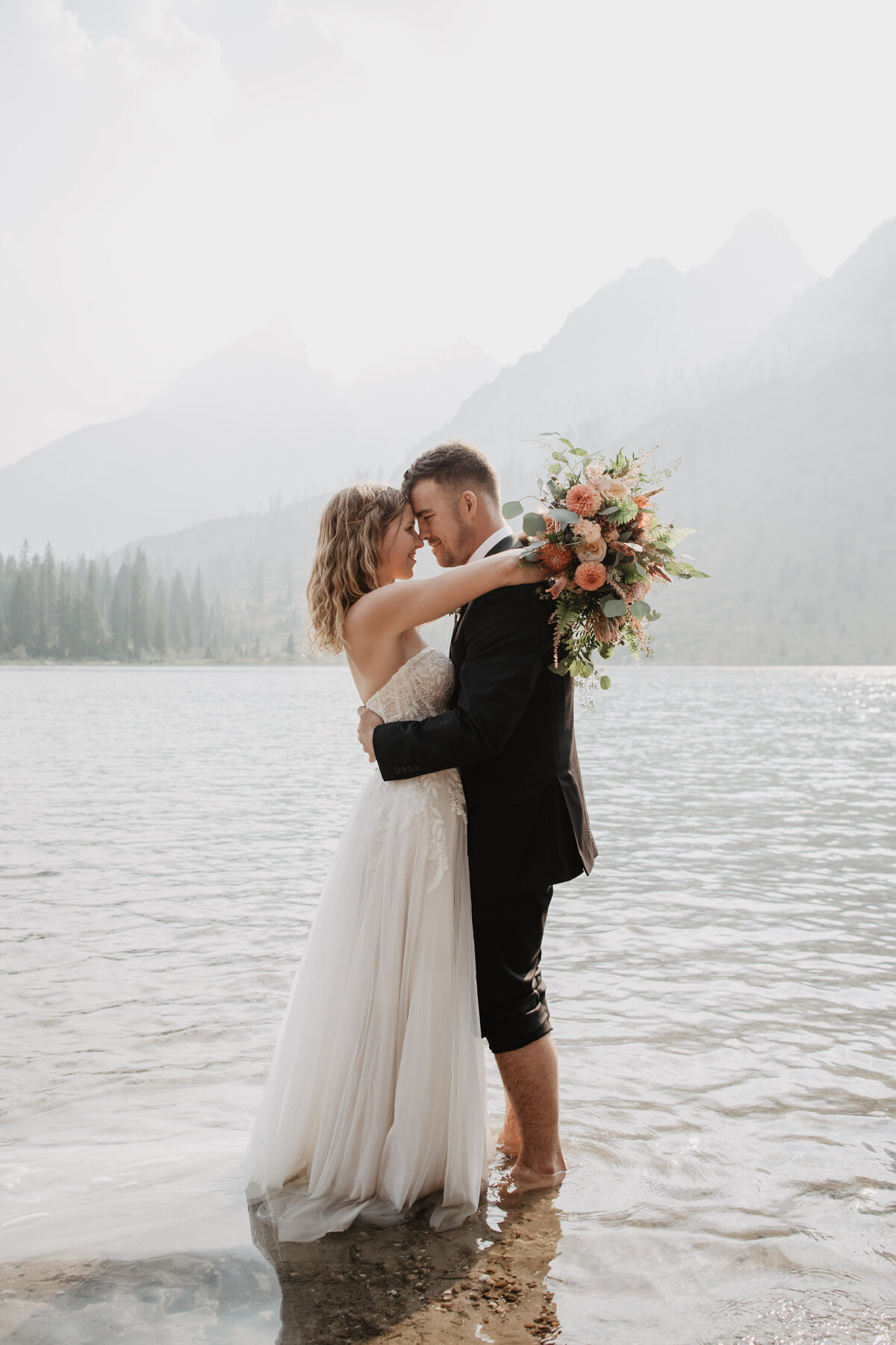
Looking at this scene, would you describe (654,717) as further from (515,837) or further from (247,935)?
(515,837)

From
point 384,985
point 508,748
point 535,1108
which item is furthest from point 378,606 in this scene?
point 535,1108

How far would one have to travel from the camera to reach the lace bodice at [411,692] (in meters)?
4.70

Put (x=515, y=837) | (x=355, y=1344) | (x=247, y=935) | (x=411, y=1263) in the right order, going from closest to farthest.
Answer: (x=355, y=1344), (x=411, y=1263), (x=515, y=837), (x=247, y=935)

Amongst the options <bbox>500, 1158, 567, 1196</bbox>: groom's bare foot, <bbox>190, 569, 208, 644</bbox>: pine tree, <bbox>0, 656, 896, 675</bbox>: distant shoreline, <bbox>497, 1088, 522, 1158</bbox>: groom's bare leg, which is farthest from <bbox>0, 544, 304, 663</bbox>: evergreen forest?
<bbox>500, 1158, 567, 1196</bbox>: groom's bare foot

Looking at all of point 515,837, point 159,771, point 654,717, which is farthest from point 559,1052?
point 654,717

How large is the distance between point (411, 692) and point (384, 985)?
4.38 ft

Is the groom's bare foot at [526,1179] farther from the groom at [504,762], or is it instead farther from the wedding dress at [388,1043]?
the wedding dress at [388,1043]

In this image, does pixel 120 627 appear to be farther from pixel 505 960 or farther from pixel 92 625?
pixel 505 960

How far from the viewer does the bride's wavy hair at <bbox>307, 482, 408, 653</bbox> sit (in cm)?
466

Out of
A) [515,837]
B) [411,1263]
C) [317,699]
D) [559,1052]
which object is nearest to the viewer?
[411,1263]

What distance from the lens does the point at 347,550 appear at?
15.3 ft

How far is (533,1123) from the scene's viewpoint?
4.89 meters

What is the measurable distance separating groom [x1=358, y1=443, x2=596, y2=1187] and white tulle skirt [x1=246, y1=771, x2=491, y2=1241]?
0.50ft

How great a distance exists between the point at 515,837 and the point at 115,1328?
243 cm
